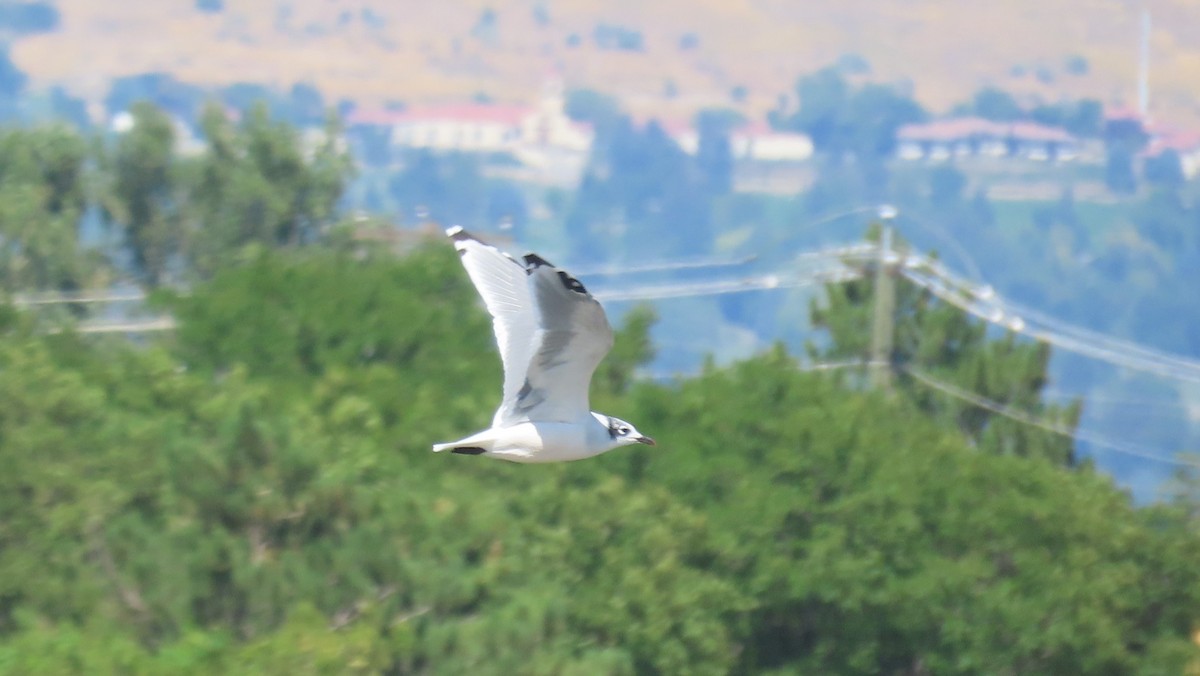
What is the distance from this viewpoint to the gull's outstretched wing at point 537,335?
34.8 ft

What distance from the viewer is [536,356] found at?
1089cm

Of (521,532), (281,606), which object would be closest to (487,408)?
(521,532)

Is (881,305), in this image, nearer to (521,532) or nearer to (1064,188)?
(521,532)

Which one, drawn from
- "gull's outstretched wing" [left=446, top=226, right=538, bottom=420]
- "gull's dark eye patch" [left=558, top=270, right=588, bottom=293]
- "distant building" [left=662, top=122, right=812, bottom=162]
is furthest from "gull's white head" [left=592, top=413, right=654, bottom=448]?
"distant building" [left=662, top=122, right=812, bottom=162]

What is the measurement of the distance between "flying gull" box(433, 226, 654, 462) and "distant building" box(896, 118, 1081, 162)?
157m

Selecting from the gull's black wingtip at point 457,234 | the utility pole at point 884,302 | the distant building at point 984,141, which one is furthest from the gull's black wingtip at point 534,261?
the distant building at point 984,141

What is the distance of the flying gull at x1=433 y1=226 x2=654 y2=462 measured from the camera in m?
10.6

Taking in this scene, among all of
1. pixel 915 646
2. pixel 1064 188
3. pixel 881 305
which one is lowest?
pixel 1064 188

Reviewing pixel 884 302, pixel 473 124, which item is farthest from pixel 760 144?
pixel 884 302

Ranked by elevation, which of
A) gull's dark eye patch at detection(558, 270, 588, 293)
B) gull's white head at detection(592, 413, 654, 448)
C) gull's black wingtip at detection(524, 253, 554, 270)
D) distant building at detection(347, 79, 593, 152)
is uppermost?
gull's black wingtip at detection(524, 253, 554, 270)

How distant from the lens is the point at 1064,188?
6585 inches

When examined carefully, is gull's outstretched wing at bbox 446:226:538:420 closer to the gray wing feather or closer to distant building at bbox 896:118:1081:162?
the gray wing feather

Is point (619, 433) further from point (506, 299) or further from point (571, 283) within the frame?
point (571, 283)

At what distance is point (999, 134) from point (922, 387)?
402ft
